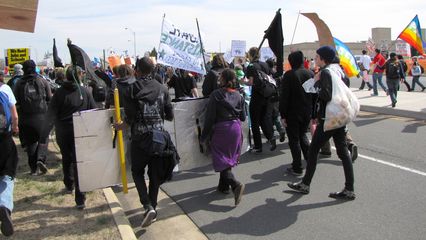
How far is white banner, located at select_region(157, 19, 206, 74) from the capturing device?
697 centimetres

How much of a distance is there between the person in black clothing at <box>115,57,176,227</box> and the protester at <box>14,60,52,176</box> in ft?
9.74

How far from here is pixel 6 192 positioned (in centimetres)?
432

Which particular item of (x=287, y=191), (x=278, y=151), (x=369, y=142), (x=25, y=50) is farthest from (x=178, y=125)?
(x=25, y=50)

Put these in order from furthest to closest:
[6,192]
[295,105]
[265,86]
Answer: [265,86] → [295,105] → [6,192]

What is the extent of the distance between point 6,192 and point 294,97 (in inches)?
162

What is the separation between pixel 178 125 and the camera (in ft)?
19.5

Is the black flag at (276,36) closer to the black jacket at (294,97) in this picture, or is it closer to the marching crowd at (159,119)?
the marching crowd at (159,119)

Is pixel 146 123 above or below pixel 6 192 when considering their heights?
Answer: above

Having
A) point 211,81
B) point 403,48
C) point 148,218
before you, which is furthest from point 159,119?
point 403,48

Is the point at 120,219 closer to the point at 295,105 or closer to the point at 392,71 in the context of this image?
the point at 295,105

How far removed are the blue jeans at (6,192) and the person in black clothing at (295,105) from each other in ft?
12.7

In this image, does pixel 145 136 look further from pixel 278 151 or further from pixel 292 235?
pixel 278 151

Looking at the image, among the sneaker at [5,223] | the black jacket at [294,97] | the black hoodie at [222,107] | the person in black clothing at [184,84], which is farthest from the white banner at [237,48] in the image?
the sneaker at [5,223]

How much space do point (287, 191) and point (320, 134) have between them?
97 centimetres
